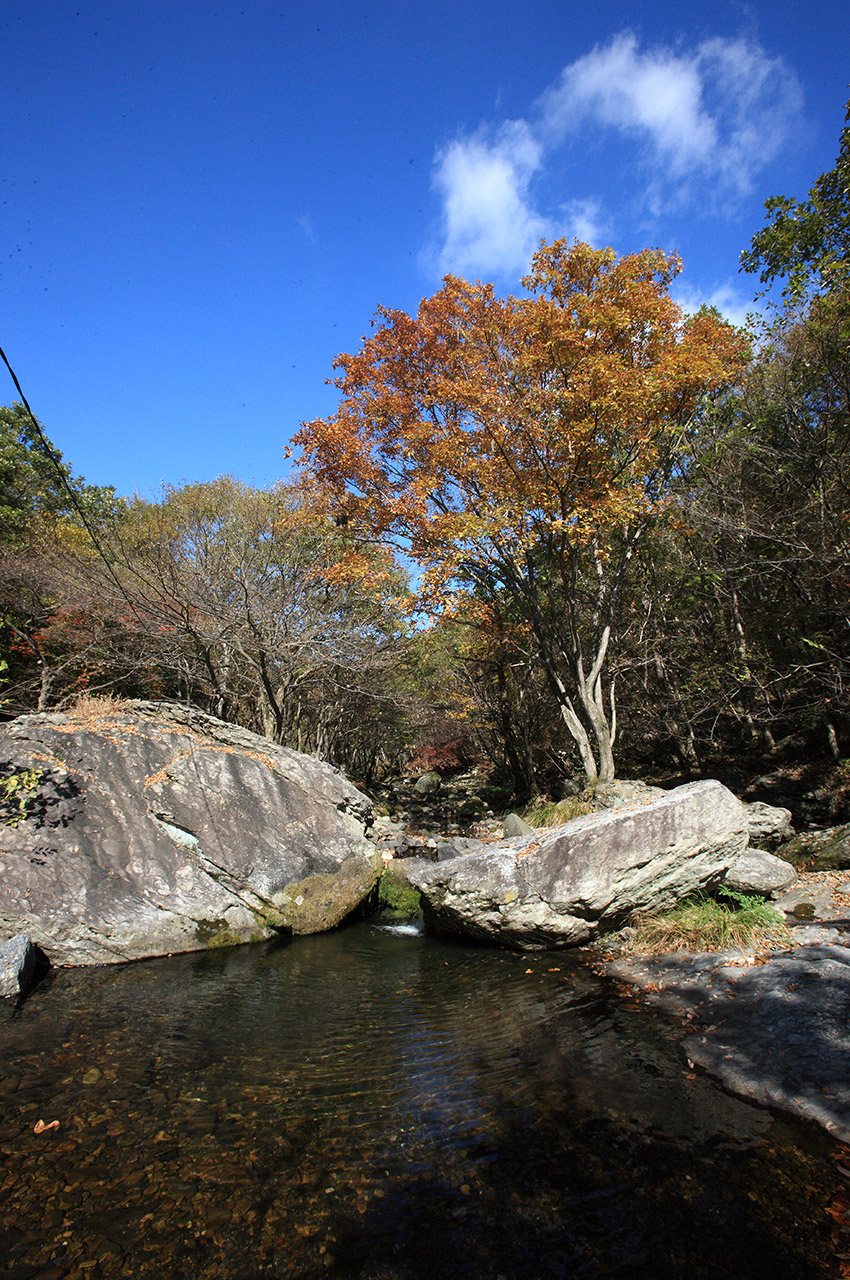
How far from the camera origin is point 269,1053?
533 centimetres

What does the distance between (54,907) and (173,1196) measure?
553 centimetres

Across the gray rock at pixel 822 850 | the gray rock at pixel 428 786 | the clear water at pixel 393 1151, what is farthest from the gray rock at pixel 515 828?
the gray rock at pixel 428 786

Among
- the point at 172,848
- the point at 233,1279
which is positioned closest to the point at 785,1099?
the point at 233,1279

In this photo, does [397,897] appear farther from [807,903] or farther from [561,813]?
[807,903]

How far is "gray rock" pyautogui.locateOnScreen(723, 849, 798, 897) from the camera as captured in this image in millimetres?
7938

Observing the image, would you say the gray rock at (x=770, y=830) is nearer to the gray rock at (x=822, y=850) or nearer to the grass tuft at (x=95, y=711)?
the gray rock at (x=822, y=850)

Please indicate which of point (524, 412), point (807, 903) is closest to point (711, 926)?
point (807, 903)

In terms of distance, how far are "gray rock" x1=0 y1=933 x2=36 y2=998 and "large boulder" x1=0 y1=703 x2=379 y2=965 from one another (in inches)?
23.1

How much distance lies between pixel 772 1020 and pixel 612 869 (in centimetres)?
267

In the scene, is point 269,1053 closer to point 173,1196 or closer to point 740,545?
point 173,1196

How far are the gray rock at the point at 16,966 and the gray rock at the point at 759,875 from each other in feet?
29.1

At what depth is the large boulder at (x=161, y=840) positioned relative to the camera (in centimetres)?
793

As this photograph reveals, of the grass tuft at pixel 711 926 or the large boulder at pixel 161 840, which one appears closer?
the grass tuft at pixel 711 926

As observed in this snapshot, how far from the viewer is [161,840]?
903 cm
